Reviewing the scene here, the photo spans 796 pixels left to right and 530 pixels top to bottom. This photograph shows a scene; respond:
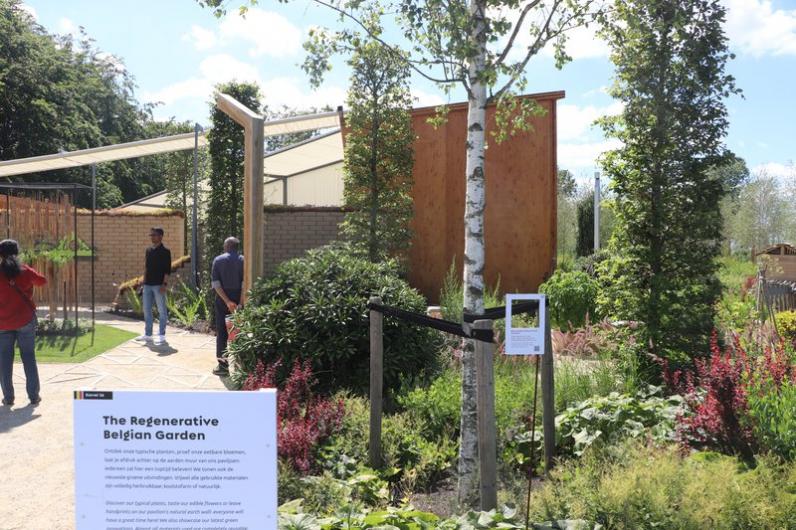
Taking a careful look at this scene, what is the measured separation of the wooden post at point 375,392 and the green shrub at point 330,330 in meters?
1.20

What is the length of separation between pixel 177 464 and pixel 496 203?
11.2m

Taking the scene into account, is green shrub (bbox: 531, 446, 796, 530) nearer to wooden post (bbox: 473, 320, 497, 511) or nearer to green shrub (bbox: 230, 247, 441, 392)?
wooden post (bbox: 473, 320, 497, 511)

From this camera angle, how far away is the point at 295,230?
15047 mm

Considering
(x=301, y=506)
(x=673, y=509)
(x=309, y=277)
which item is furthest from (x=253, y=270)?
(x=673, y=509)

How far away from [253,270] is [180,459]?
555 cm

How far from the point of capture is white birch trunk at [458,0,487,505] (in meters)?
4.32

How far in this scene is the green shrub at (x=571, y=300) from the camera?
34.1ft

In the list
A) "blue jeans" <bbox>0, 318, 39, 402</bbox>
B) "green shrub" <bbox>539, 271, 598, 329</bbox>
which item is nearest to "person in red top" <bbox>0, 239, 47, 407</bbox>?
"blue jeans" <bbox>0, 318, 39, 402</bbox>

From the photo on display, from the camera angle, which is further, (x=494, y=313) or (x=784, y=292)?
(x=784, y=292)

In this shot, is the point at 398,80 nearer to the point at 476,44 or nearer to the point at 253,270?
the point at 253,270

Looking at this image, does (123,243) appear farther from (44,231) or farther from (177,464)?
(177,464)

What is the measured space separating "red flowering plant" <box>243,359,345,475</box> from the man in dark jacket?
113 inches

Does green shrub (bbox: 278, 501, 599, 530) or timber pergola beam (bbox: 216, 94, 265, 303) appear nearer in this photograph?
green shrub (bbox: 278, 501, 599, 530)

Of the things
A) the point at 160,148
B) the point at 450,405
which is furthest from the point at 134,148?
the point at 450,405
